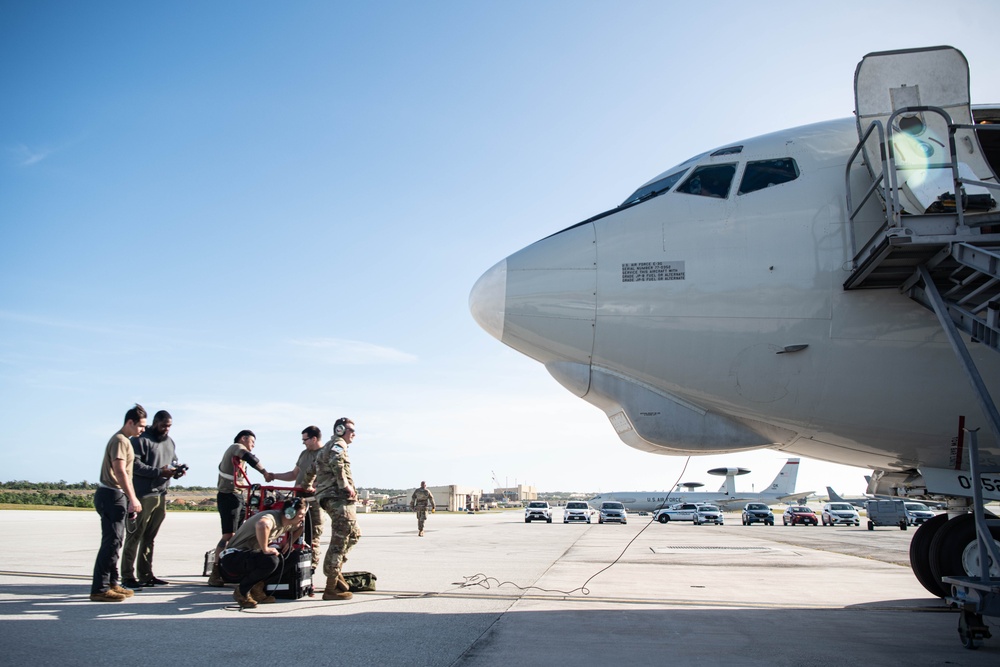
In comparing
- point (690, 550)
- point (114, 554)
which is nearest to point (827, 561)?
point (690, 550)

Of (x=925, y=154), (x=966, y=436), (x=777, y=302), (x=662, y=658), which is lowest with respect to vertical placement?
(x=662, y=658)

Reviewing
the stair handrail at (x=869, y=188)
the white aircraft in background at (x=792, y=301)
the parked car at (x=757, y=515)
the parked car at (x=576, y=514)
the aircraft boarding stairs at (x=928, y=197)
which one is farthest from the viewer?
the parked car at (x=757, y=515)

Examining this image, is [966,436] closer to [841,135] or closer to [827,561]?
[841,135]

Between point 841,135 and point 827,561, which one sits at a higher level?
point 841,135

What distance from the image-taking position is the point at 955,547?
6.55 metres

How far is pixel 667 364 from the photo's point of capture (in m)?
6.11

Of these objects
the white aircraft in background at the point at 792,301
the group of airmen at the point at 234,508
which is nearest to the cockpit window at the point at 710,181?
the white aircraft in background at the point at 792,301

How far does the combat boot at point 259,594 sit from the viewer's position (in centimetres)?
654

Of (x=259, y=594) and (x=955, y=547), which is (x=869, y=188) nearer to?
(x=955, y=547)

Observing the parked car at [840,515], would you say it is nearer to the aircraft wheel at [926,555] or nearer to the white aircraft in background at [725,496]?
the white aircraft in background at [725,496]

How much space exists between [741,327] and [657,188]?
178 cm

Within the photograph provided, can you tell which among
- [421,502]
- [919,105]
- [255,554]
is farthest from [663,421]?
[421,502]

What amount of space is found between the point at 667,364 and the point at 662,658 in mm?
2494

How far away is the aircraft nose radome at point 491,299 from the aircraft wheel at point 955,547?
187 inches
